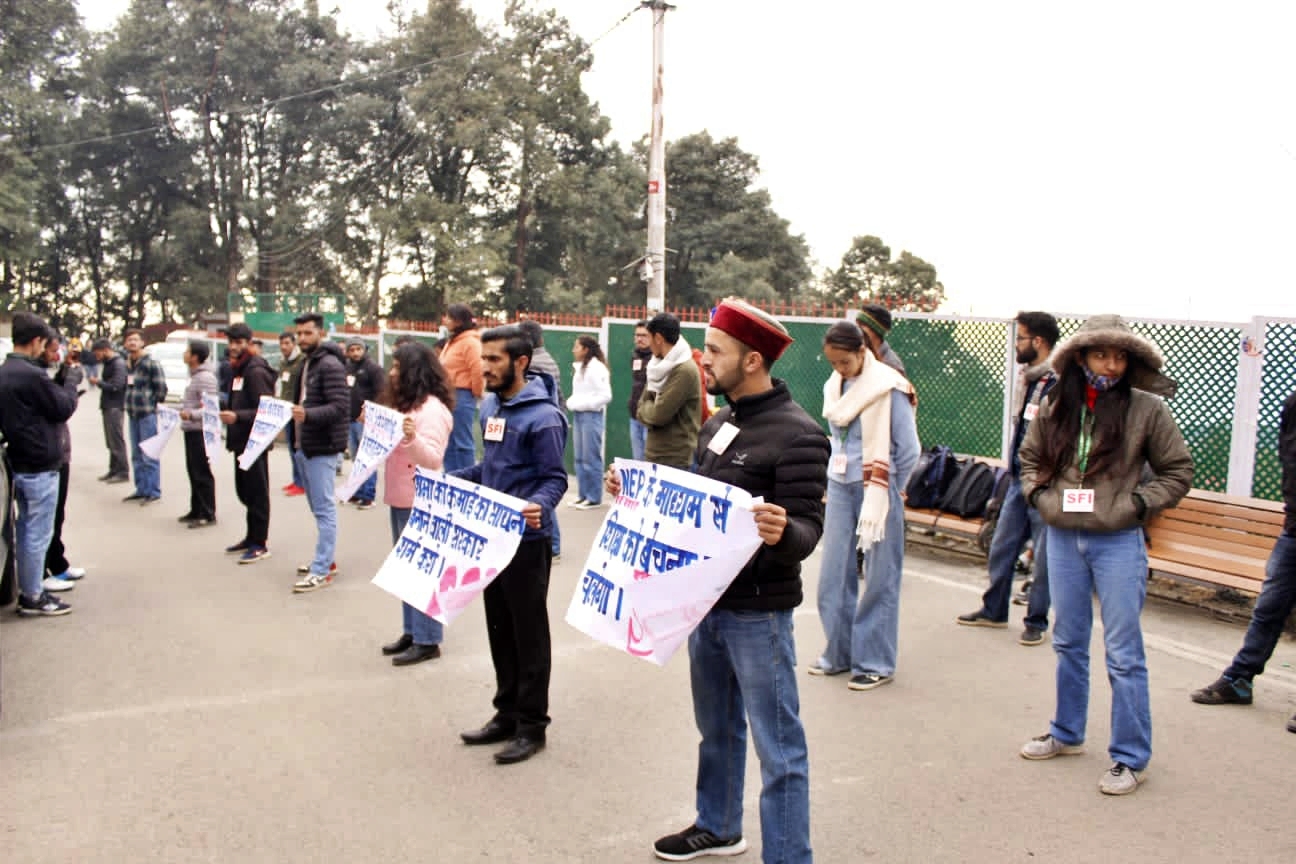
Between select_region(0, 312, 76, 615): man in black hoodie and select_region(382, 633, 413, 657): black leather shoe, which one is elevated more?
select_region(0, 312, 76, 615): man in black hoodie

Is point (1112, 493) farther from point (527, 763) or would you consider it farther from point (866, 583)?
point (527, 763)

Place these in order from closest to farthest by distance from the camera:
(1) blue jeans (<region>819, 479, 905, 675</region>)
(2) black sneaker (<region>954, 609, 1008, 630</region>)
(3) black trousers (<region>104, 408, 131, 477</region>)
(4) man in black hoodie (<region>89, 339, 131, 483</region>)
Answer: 1. (1) blue jeans (<region>819, 479, 905, 675</region>)
2. (2) black sneaker (<region>954, 609, 1008, 630</region>)
3. (4) man in black hoodie (<region>89, 339, 131, 483</region>)
4. (3) black trousers (<region>104, 408, 131, 477</region>)

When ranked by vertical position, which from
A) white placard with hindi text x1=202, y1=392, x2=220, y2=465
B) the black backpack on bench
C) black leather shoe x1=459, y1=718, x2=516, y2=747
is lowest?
black leather shoe x1=459, y1=718, x2=516, y2=747

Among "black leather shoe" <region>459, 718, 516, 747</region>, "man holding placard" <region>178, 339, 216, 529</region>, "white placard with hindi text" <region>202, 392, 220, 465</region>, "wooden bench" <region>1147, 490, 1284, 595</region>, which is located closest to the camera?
"black leather shoe" <region>459, 718, 516, 747</region>

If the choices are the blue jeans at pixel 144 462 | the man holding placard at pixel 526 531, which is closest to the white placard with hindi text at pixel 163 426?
the blue jeans at pixel 144 462

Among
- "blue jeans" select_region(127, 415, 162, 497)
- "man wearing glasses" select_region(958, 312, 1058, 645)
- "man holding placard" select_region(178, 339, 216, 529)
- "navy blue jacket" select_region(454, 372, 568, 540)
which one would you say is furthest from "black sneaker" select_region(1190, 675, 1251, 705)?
"blue jeans" select_region(127, 415, 162, 497)

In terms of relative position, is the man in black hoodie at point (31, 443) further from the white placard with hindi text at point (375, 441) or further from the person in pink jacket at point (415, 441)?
the person in pink jacket at point (415, 441)

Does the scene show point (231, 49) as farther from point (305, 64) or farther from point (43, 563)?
point (43, 563)

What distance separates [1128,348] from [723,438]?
1949mm

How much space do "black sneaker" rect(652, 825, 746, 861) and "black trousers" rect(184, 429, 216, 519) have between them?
26.3ft

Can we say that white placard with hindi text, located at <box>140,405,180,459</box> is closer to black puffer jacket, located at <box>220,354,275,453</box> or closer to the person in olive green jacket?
black puffer jacket, located at <box>220,354,275,453</box>

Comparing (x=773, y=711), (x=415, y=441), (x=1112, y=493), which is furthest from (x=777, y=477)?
(x=415, y=441)

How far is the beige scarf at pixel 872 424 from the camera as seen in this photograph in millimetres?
5508

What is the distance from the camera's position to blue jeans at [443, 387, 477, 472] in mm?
10359
